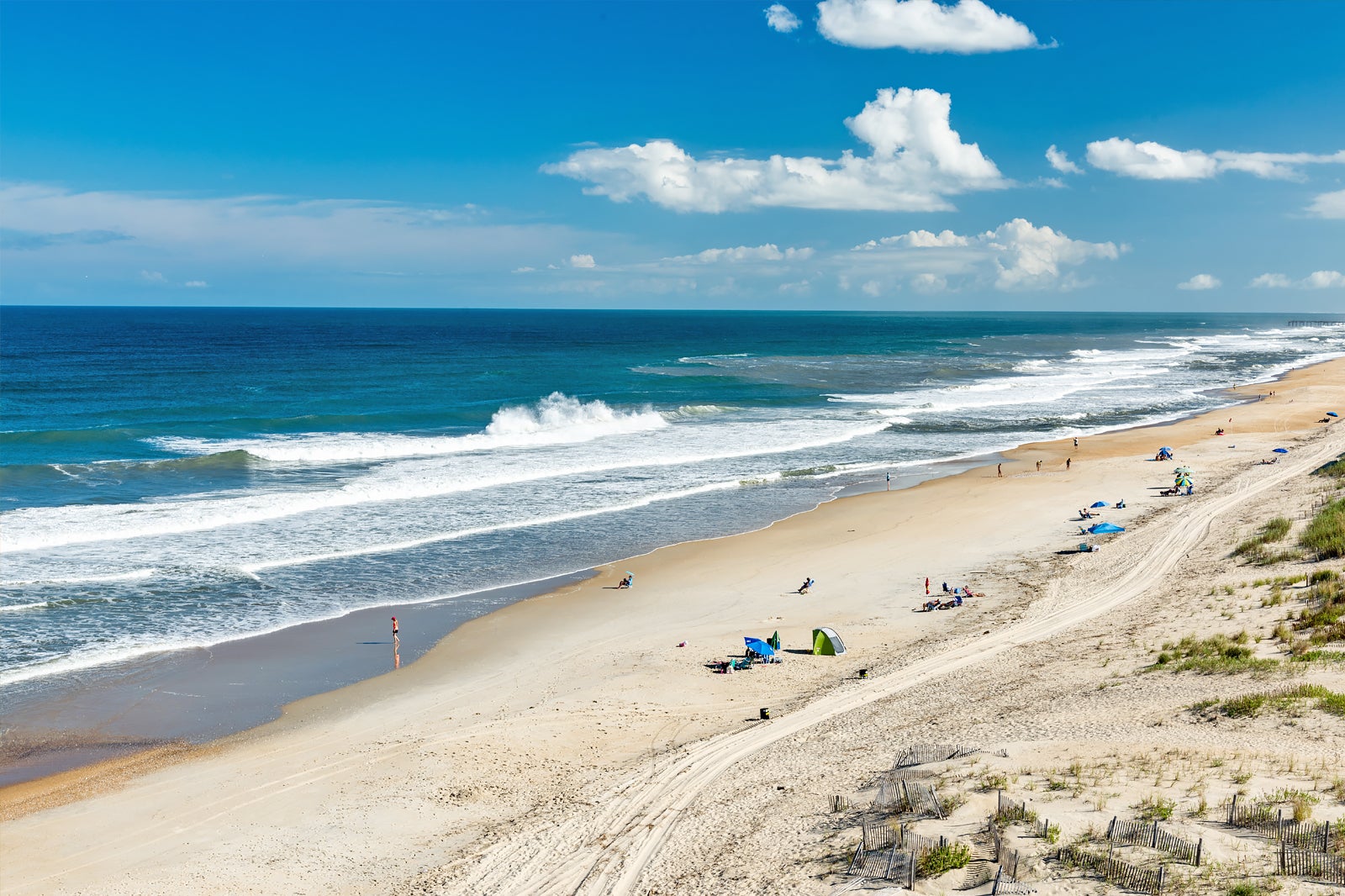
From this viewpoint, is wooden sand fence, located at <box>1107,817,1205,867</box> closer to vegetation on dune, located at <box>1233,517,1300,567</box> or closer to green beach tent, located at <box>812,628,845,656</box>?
green beach tent, located at <box>812,628,845,656</box>

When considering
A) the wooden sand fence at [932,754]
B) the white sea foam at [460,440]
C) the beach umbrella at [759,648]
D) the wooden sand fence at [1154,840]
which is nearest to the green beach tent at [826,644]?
the beach umbrella at [759,648]

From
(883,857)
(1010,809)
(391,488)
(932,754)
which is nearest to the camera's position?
(883,857)

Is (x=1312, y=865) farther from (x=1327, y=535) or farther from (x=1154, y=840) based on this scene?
(x=1327, y=535)

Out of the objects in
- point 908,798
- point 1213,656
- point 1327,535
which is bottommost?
point 908,798

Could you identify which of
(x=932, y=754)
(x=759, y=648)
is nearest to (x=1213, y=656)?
(x=932, y=754)

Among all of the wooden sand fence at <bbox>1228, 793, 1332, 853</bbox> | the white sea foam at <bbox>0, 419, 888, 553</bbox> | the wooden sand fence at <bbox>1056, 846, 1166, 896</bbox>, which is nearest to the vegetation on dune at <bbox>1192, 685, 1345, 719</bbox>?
the wooden sand fence at <bbox>1228, 793, 1332, 853</bbox>

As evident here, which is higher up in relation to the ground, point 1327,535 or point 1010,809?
point 1327,535
